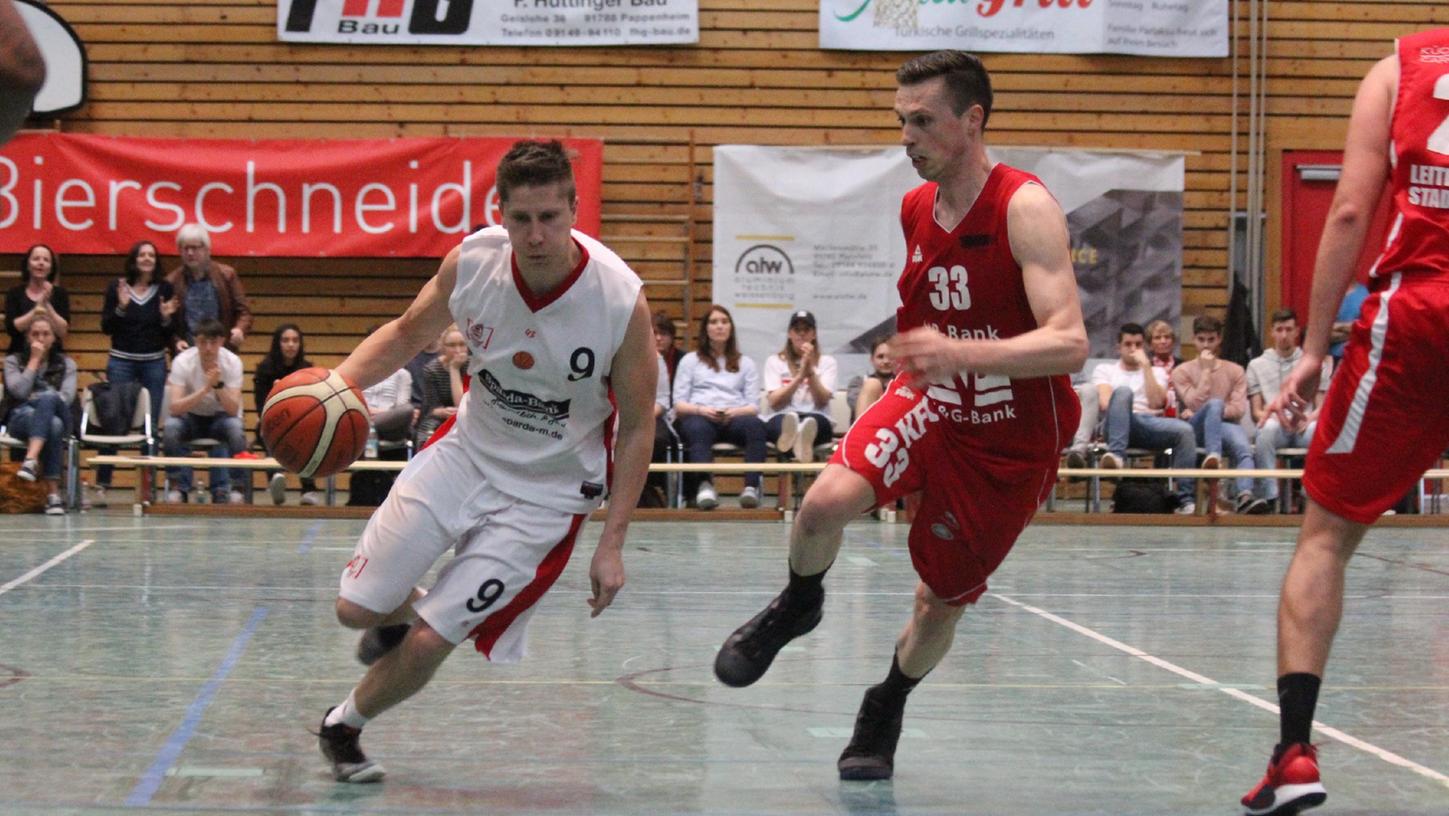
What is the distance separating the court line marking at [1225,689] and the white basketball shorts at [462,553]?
2.16 meters

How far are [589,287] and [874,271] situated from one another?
33.4 ft

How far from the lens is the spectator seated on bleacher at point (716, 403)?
40.1ft

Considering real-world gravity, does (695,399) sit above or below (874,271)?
below

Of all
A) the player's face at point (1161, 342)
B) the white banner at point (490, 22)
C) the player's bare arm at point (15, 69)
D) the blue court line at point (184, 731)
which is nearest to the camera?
the player's bare arm at point (15, 69)

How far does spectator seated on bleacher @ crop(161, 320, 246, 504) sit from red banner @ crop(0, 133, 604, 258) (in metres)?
2.10

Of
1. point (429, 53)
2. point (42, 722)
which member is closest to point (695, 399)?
point (429, 53)

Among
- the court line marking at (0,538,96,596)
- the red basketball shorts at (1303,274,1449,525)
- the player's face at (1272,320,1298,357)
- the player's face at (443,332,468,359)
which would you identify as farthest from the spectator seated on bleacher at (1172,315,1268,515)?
the red basketball shorts at (1303,274,1449,525)

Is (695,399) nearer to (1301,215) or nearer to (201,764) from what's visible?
(1301,215)

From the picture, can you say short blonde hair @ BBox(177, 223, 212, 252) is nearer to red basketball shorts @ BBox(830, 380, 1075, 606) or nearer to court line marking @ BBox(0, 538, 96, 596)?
court line marking @ BBox(0, 538, 96, 596)

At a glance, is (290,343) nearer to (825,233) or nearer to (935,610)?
(825,233)

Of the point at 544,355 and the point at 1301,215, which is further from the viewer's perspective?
the point at 1301,215

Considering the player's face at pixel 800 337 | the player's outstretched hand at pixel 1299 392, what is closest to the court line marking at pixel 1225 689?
the player's outstretched hand at pixel 1299 392

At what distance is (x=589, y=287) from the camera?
4.16 meters

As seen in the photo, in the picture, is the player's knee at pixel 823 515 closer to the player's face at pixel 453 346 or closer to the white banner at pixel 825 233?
the player's face at pixel 453 346
